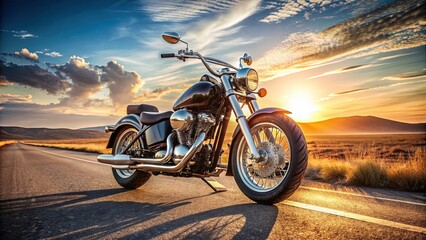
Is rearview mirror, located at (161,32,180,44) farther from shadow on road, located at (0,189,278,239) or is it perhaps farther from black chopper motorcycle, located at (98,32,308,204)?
shadow on road, located at (0,189,278,239)

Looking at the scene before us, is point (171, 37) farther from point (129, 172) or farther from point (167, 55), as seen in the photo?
point (129, 172)

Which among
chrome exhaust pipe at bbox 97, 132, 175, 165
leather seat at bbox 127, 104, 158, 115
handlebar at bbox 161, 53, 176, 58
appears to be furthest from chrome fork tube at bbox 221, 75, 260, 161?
leather seat at bbox 127, 104, 158, 115

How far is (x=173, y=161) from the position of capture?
12.6 feet

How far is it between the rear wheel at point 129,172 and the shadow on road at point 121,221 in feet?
3.38

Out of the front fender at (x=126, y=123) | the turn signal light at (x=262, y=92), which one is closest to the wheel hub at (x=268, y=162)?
the turn signal light at (x=262, y=92)

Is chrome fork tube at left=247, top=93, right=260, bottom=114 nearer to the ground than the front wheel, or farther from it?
farther from it

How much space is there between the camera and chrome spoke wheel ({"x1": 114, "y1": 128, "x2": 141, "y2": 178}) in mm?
4754

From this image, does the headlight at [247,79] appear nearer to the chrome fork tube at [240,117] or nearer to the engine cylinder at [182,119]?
the chrome fork tube at [240,117]

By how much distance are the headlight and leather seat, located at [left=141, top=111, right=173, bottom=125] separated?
1.30 m

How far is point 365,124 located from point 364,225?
183 m

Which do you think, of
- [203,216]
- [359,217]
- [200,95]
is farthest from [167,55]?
[359,217]

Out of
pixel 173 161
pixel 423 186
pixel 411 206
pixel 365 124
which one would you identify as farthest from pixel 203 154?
pixel 365 124

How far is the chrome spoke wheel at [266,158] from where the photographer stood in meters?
3.22

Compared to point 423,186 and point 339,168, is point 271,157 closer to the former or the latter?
point 423,186
